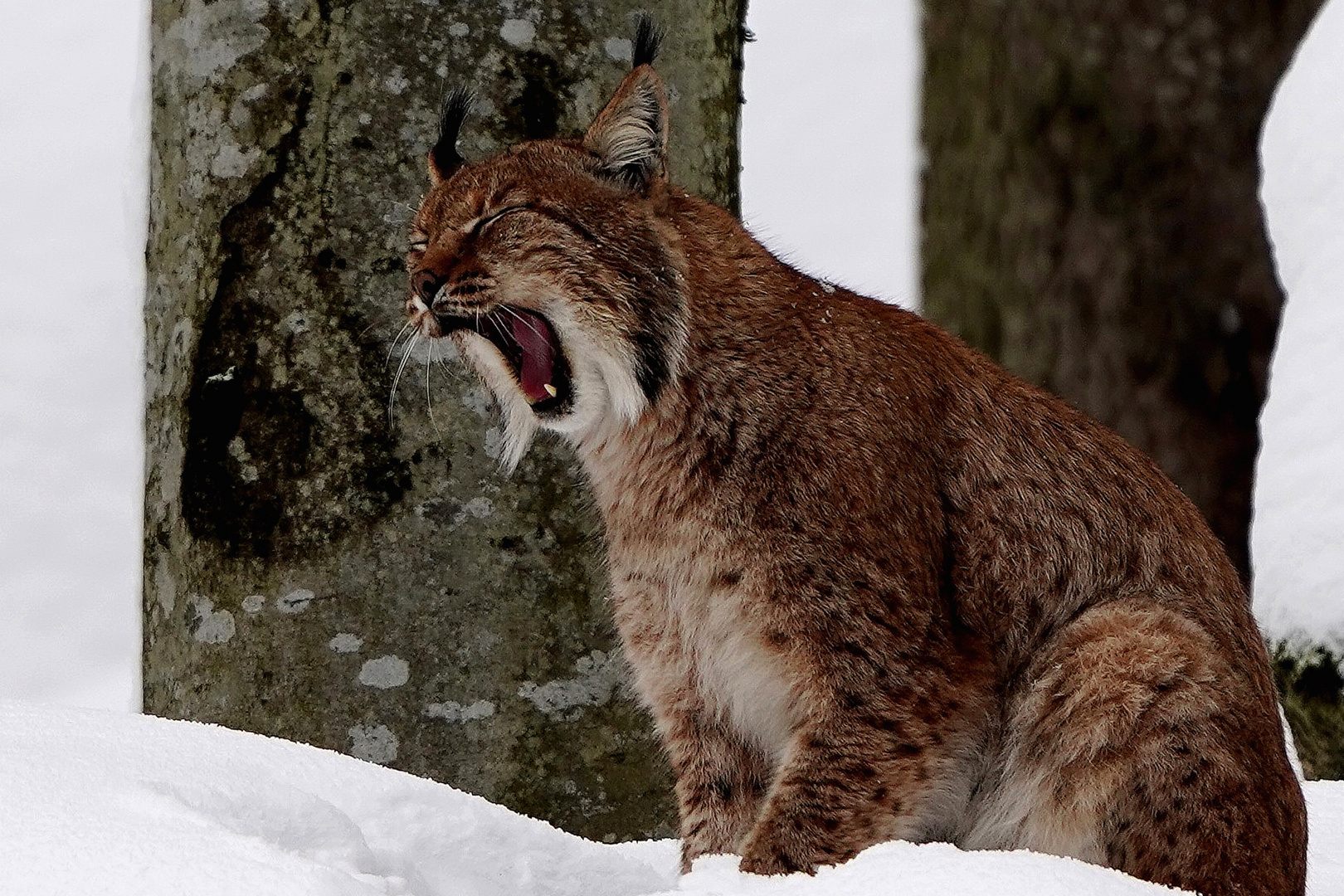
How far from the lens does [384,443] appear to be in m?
4.08

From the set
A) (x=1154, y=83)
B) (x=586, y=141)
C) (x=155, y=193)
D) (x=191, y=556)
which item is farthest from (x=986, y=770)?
(x=1154, y=83)

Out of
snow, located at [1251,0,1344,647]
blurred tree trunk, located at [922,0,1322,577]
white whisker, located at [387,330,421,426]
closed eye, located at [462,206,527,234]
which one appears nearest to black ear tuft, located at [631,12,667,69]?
closed eye, located at [462,206,527,234]

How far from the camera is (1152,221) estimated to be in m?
8.57

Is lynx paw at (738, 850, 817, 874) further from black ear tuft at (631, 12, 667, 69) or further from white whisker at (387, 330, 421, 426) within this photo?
black ear tuft at (631, 12, 667, 69)

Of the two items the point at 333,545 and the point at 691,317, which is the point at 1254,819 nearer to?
the point at 691,317

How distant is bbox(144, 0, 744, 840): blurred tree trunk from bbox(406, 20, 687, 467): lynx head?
1.36ft

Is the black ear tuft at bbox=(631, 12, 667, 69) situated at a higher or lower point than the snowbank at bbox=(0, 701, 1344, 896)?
higher

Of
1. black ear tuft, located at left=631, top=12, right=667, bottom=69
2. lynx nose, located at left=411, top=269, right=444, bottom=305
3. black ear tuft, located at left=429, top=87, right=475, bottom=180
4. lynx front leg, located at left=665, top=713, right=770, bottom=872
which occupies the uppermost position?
black ear tuft, located at left=631, top=12, right=667, bottom=69

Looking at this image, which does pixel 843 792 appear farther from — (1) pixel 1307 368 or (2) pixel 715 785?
(1) pixel 1307 368

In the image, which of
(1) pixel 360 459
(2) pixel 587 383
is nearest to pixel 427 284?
(2) pixel 587 383

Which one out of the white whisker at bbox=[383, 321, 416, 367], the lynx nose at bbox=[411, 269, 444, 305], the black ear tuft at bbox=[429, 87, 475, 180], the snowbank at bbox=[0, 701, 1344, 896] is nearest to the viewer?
the snowbank at bbox=[0, 701, 1344, 896]

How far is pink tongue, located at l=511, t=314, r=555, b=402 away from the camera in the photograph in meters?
3.60

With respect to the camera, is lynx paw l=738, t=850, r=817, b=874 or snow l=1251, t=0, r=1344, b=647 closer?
lynx paw l=738, t=850, r=817, b=874

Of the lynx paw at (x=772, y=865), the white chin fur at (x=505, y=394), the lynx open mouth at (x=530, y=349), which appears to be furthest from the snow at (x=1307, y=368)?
the lynx open mouth at (x=530, y=349)
